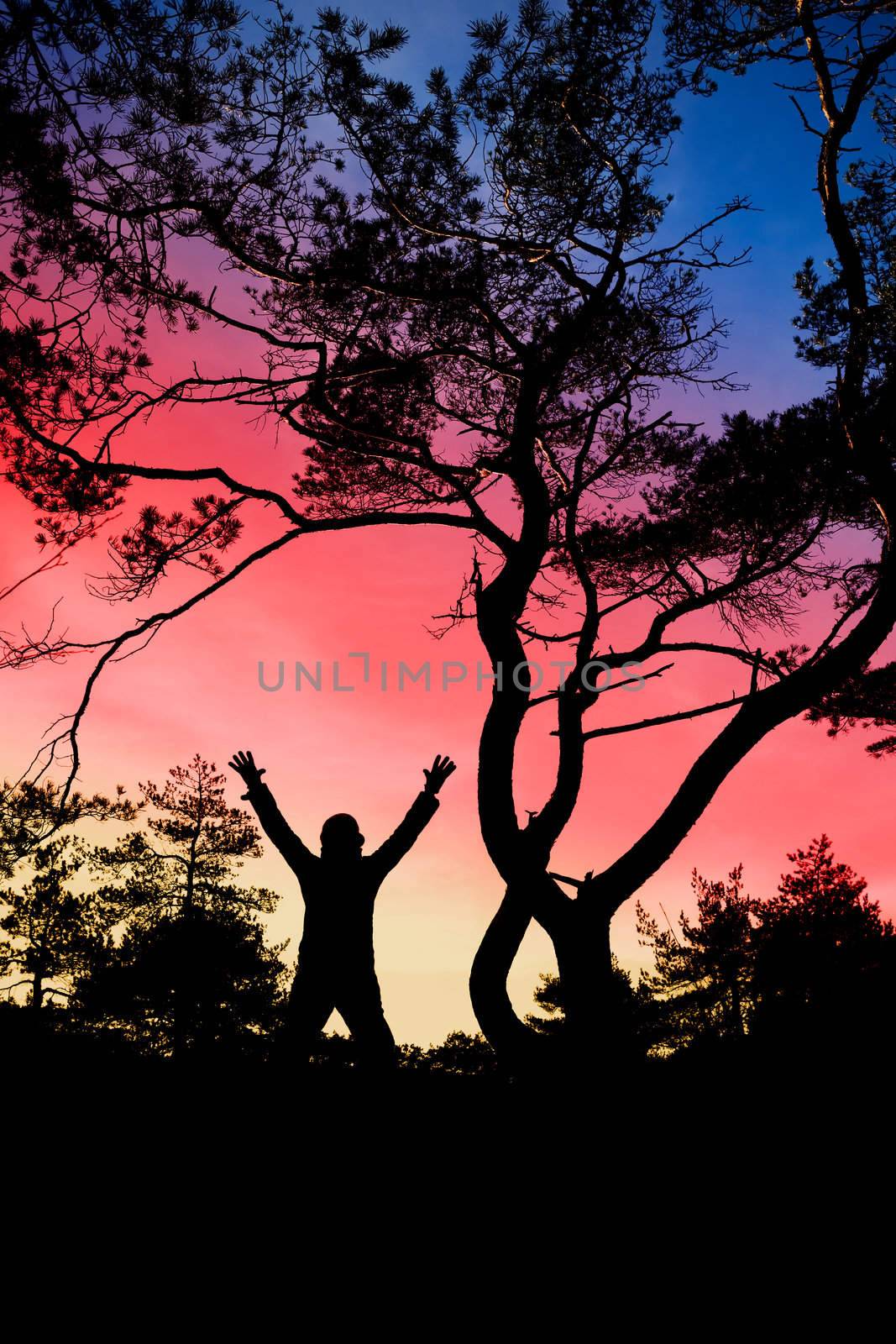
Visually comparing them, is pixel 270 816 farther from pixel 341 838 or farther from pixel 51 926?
pixel 51 926

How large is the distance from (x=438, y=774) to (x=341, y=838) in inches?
33.1

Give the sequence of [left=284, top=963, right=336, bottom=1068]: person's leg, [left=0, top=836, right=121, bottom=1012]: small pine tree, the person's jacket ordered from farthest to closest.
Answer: [left=0, top=836, right=121, bottom=1012]: small pine tree → the person's jacket → [left=284, top=963, right=336, bottom=1068]: person's leg

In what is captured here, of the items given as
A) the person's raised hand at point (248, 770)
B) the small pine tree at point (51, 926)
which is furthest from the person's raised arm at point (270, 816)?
the small pine tree at point (51, 926)

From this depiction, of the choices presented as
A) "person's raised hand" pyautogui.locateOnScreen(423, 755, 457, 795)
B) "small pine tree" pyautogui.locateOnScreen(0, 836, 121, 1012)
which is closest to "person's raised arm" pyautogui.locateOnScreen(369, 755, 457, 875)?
"person's raised hand" pyautogui.locateOnScreen(423, 755, 457, 795)

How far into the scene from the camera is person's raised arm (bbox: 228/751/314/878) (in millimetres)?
5215

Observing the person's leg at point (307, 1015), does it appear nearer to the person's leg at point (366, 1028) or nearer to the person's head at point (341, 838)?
the person's leg at point (366, 1028)

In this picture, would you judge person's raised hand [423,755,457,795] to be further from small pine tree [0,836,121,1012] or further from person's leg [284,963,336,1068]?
small pine tree [0,836,121,1012]

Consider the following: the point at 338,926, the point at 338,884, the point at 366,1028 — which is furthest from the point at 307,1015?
the point at 338,884

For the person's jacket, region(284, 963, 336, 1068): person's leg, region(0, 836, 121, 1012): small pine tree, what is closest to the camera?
region(284, 963, 336, 1068): person's leg

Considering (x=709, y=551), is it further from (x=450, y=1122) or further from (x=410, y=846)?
(x=450, y=1122)

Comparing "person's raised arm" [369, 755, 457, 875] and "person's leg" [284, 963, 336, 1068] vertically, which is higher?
"person's raised arm" [369, 755, 457, 875]

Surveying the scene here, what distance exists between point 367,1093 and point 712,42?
8740mm

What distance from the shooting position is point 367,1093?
4723 mm

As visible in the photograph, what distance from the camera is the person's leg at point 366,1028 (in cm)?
486
